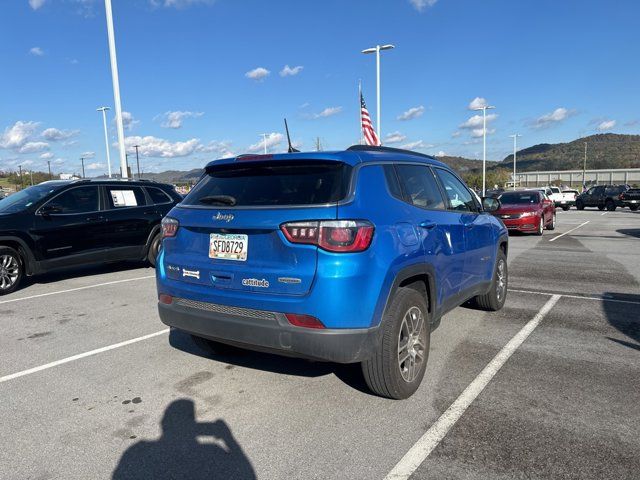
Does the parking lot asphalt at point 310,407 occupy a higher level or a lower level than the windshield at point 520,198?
lower

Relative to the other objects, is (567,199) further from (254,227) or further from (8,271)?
(254,227)

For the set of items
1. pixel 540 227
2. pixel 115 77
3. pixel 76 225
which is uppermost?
pixel 115 77

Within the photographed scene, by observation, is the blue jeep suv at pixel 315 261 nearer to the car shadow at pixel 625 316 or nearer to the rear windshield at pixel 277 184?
the rear windshield at pixel 277 184

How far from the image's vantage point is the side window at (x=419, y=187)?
3.79 metres

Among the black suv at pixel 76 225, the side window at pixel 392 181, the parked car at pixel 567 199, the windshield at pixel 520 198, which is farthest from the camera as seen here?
the parked car at pixel 567 199

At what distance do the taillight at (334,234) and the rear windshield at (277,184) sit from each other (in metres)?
0.19

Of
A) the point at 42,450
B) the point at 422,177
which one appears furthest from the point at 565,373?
the point at 42,450

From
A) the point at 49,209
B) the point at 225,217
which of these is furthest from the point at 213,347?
the point at 49,209

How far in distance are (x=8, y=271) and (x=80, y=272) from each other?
5.99ft

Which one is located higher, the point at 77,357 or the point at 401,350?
the point at 401,350

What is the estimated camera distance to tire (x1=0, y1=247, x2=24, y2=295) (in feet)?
24.1

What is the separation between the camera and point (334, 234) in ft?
9.69

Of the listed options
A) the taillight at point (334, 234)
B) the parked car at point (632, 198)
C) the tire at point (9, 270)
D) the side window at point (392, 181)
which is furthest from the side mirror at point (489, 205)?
the parked car at point (632, 198)

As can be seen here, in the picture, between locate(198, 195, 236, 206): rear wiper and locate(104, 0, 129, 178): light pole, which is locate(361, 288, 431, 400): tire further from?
Answer: locate(104, 0, 129, 178): light pole
